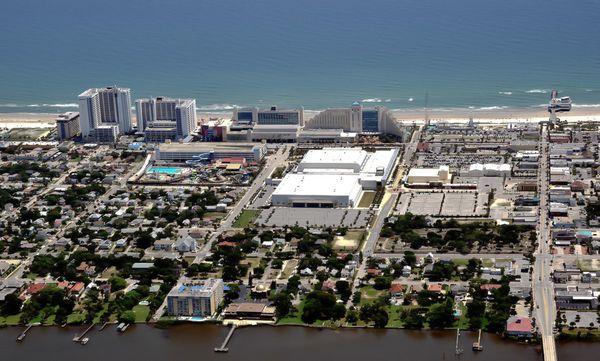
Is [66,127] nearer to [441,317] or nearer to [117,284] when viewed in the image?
[117,284]

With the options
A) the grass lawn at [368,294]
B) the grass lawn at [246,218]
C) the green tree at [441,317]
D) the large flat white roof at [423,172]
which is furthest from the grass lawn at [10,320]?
the large flat white roof at [423,172]

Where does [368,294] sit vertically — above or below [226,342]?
above

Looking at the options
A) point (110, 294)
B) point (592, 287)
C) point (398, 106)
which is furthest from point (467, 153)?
point (110, 294)

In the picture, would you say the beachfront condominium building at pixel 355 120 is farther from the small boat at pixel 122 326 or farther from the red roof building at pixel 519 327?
the small boat at pixel 122 326

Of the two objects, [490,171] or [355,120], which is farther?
[355,120]

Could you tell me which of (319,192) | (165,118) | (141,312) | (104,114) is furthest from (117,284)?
(104,114)

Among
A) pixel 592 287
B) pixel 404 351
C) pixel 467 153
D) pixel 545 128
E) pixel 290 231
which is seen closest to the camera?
pixel 404 351

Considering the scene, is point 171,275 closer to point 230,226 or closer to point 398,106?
point 230,226
